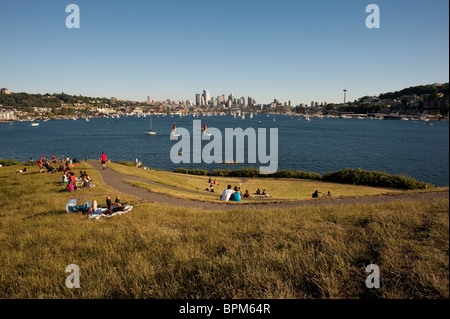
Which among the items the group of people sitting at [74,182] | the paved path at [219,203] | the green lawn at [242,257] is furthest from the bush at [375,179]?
the group of people sitting at [74,182]

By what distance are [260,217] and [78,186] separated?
16.0 m

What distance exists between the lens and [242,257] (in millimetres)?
4875

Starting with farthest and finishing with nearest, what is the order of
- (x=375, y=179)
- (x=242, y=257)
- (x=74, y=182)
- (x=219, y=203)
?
(x=375, y=179) → (x=74, y=182) → (x=219, y=203) → (x=242, y=257)

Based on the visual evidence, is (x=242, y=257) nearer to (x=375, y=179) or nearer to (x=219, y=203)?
(x=219, y=203)

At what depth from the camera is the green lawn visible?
149 inches

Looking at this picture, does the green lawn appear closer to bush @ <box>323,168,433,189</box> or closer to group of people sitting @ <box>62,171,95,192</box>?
group of people sitting @ <box>62,171,95,192</box>

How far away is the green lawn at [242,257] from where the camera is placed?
3.78 metres

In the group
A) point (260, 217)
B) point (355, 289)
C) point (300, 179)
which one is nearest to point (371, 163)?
point (300, 179)

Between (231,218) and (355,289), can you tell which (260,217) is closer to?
(231,218)

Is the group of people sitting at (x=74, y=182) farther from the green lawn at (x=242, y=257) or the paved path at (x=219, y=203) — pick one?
the green lawn at (x=242, y=257)

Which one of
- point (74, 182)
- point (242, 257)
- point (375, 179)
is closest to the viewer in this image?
point (242, 257)

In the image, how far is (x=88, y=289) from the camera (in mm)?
4246

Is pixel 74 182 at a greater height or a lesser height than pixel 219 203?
greater

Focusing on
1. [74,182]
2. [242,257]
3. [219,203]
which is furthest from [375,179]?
[74,182]
